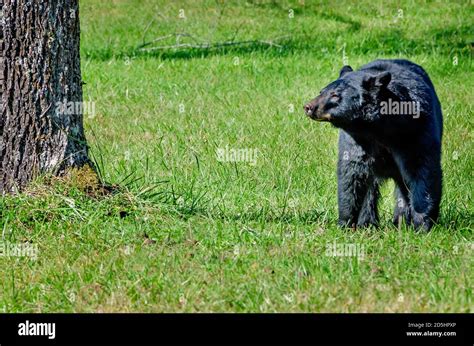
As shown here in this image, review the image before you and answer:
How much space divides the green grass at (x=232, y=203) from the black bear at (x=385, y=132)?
272mm

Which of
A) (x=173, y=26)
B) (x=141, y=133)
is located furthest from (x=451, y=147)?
(x=173, y=26)

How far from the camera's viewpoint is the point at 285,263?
18.2ft

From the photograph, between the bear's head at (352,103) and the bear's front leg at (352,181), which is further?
the bear's front leg at (352,181)

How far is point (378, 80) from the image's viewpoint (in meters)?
6.23

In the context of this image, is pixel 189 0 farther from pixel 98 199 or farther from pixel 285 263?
pixel 285 263

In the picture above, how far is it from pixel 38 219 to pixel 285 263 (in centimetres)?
187

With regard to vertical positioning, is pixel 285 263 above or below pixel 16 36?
below

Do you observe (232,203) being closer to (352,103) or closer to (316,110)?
(316,110)

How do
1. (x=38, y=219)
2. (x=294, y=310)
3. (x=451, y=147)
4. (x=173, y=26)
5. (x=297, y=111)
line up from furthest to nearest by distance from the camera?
1. (x=173, y=26)
2. (x=297, y=111)
3. (x=451, y=147)
4. (x=38, y=219)
5. (x=294, y=310)

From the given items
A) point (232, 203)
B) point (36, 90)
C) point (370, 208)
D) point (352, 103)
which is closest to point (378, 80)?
point (352, 103)

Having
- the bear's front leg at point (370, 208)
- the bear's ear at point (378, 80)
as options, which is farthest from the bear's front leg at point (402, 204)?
the bear's ear at point (378, 80)

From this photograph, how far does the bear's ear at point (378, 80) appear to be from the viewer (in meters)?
6.20

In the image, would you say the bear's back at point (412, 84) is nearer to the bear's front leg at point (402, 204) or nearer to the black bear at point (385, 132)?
the black bear at point (385, 132)

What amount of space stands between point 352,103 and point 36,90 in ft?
7.31
